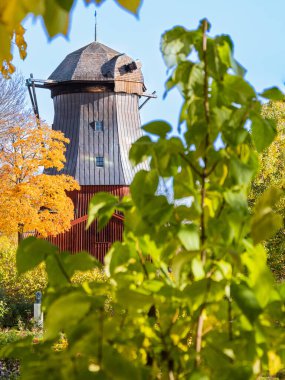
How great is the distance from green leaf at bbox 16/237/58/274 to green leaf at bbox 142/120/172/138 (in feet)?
0.84

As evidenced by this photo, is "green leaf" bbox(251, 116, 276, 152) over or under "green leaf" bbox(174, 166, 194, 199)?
over

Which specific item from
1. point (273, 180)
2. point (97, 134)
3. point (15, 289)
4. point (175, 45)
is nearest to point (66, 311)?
point (175, 45)

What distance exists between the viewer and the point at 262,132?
131 centimetres

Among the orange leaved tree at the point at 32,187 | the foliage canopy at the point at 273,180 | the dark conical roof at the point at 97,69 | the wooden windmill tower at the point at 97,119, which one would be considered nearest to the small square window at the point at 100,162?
the wooden windmill tower at the point at 97,119

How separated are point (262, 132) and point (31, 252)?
459 mm

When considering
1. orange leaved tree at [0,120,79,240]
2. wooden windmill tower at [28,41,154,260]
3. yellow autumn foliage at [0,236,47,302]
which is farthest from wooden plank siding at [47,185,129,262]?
yellow autumn foliage at [0,236,47,302]

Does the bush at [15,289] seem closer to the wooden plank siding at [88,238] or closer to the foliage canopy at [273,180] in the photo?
the wooden plank siding at [88,238]

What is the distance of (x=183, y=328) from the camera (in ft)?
4.17

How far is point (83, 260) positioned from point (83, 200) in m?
24.8

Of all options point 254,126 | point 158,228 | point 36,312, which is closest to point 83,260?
point 158,228

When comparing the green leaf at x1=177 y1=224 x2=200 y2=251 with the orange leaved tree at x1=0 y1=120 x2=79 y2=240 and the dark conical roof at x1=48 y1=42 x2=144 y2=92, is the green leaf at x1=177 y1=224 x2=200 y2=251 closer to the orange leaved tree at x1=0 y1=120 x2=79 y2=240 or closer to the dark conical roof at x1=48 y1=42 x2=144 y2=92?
the orange leaved tree at x1=0 y1=120 x2=79 y2=240

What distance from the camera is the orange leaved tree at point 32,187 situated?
1922cm

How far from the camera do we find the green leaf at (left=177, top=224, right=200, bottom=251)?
1.17 m

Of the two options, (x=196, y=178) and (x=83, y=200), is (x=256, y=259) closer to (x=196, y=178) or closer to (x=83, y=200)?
(x=196, y=178)
